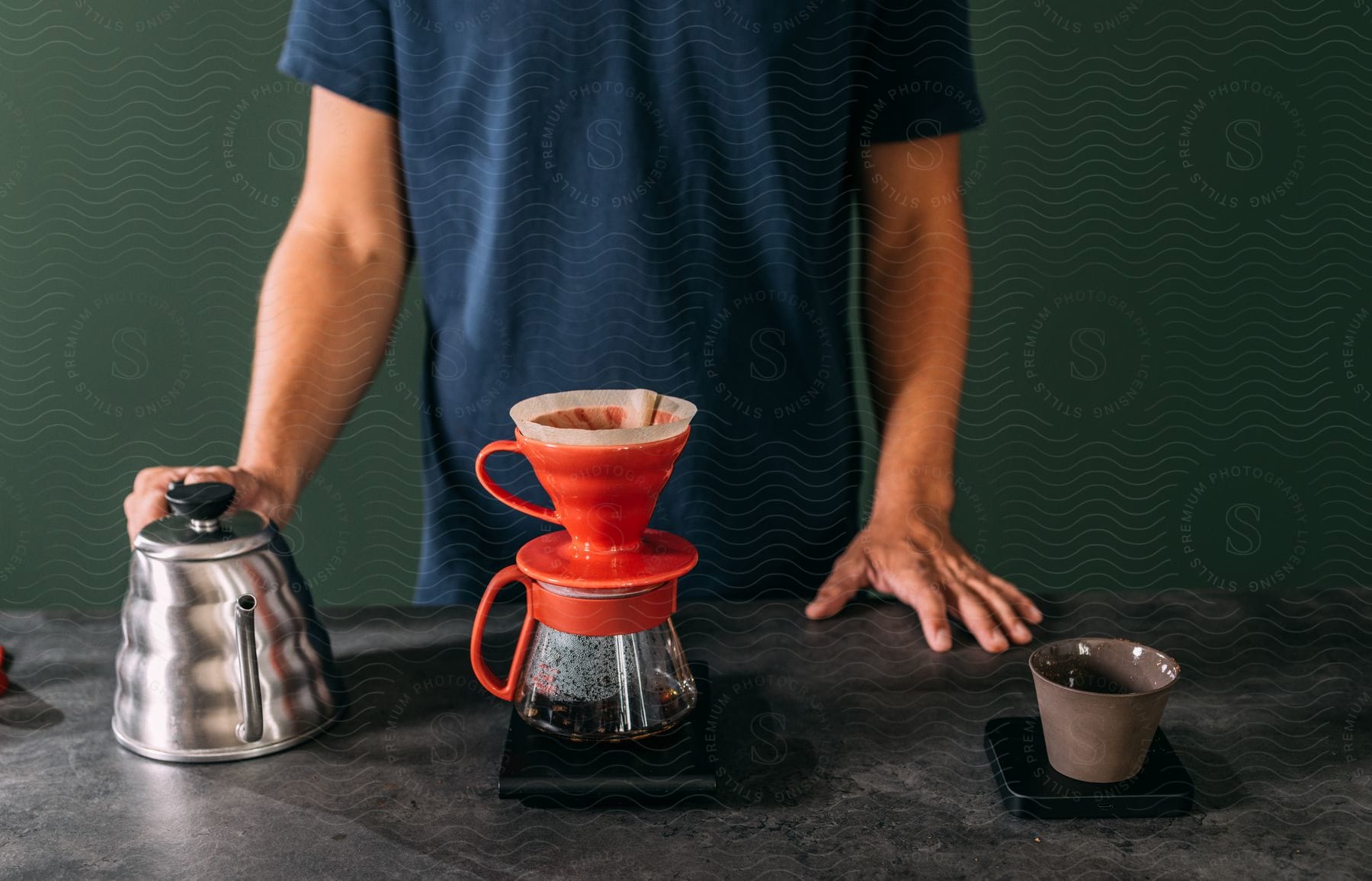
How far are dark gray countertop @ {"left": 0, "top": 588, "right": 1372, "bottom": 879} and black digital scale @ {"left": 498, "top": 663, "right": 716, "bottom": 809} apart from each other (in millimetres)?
11

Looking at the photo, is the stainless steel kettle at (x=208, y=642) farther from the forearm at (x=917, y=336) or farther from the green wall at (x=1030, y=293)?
the forearm at (x=917, y=336)

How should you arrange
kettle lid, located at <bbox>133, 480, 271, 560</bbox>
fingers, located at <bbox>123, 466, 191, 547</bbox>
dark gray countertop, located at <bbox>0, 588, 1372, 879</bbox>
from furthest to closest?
fingers, located at <bbox>123, 466, 191, 547</bbox> → kettle lid, located at <bbox>133, 480, 271, 560</bbox> → dark gray countertop, located at <bbox>0, 588, 1372, 879</bbox>

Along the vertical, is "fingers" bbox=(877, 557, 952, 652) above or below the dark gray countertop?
above

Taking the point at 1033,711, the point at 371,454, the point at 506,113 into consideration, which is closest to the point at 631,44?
the point at 506,113

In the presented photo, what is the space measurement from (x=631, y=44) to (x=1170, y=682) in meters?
0.67

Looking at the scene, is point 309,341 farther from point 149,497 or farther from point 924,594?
point 924,594

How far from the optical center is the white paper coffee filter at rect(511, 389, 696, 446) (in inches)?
28.8

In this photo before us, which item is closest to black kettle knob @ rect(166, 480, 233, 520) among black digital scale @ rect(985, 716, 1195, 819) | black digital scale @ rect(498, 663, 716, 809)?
black digital scale @ rect(498, 663, 716, 809)

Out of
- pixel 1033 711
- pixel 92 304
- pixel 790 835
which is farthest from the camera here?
pixel 92 304

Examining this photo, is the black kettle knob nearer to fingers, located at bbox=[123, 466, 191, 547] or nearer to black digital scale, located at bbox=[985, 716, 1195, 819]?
fingers, located at bbox=[123, 466, 191, 547]

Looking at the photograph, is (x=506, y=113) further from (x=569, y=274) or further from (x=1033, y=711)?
(x=1033, y=711)

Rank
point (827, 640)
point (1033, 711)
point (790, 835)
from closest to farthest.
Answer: point (790, 835), point (1033, 711), point (827, 640)

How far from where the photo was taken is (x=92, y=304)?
102 centimetres

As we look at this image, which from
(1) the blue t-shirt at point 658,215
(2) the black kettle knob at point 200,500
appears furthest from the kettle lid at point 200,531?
(1) the blue t-shirt at point 658,215
